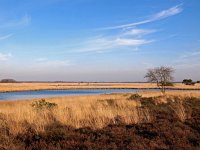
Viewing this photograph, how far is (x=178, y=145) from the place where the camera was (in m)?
8.76

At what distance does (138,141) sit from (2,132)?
194 inches

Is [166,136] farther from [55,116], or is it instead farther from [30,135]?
[55,116]

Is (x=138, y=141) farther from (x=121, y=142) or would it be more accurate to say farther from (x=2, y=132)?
(x=2, y=132)

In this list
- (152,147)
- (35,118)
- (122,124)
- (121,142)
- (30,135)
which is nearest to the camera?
(152,147)

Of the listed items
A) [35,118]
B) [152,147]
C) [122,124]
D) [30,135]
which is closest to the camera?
[152,147]

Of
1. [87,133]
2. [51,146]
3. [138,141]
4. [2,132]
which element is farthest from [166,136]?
[2,132]

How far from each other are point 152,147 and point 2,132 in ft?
18.0

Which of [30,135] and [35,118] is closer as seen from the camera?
[30,135]

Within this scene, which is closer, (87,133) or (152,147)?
(152,147)

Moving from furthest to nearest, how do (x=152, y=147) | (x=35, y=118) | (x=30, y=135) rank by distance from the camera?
1. (x=35, y=118)
2. (x=30, y=135)
3. (x=152, y=147)

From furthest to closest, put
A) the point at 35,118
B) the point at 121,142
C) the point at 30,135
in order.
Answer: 1. the point at 35,118
2. the point at 30,135
3. the point at 121,142

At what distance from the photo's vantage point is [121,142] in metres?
9.28

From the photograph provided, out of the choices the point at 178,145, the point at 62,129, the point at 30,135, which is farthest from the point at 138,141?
the point at 30,135

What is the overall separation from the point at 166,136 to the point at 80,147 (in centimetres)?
277
